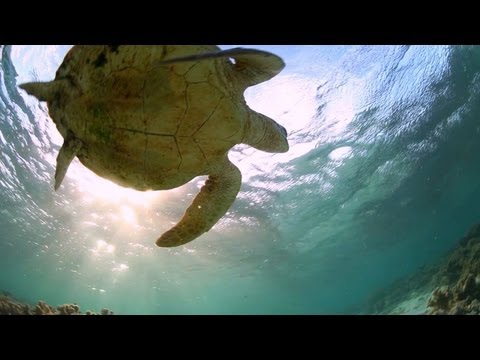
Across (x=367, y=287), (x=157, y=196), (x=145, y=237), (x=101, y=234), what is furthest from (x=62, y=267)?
(x=367, y=287)

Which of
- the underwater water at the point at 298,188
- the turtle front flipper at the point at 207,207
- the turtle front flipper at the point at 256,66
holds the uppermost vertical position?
the underwater water at the point at 298,188

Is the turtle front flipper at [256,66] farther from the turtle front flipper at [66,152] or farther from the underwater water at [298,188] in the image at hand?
the underwater water at [298,188]

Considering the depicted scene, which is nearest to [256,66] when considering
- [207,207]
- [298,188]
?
[207,207]

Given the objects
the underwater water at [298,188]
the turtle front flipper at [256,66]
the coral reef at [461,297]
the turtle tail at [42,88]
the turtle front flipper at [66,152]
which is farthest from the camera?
the underwater water at [298,188]

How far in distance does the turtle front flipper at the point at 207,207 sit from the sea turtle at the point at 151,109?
0.14 metres

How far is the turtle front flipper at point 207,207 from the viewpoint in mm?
3902

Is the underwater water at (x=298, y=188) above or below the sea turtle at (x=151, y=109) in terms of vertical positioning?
above

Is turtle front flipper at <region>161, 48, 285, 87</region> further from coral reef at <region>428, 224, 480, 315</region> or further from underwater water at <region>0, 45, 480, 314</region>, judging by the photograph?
coral reef at <region>428, 224, 480, 315</region>

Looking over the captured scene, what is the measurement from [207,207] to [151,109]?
1641 millimetres

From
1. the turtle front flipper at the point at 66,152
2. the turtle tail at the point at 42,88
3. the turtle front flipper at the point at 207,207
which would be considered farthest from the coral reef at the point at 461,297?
the turtle tail at the point at 42,88

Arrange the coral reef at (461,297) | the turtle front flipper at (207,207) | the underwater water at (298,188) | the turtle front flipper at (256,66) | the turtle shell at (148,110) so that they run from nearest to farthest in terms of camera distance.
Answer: the turtle shell at (148,110), the turtle front flipper at (256,66), the turtle front flipper at (207,207), the coral reef at (461,297), the underwater water at (298,188)

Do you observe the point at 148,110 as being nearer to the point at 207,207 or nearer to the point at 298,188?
the point at 207,207
